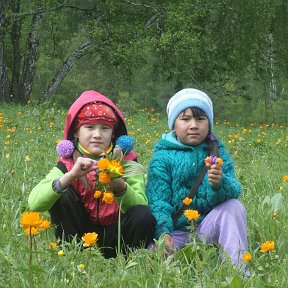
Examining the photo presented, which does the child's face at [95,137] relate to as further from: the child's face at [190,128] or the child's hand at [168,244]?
the child's hand at [168,244]

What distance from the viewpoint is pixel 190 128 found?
10.5 feet

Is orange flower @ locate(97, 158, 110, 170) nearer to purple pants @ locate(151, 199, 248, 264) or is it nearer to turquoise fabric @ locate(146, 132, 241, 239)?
purple pants @ locate(151, 199, 248, 264)

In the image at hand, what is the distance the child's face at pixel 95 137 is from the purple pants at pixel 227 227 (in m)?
0.59

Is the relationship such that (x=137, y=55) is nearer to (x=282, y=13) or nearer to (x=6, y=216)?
(x=282, y=13)

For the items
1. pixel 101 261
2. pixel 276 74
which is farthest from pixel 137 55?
pixel 101 261

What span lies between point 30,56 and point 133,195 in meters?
15.9

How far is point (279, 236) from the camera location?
9.95ft

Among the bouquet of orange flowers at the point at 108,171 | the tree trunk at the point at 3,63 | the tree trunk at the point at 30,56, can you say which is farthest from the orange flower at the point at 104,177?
the tree trunk at the point at 30,56

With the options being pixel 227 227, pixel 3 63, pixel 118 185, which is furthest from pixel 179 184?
→ pixel 3 63

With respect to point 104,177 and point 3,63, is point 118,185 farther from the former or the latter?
point 3,63

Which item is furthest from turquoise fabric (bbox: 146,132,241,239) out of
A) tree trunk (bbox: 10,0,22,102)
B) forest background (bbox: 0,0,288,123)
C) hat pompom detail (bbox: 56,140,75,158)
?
tree trunk (bbox: 10,0,22,102)

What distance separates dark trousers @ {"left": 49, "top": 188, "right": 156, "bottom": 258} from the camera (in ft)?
9.59

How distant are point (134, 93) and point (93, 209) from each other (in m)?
53.0

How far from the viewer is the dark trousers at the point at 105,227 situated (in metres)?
2.92
